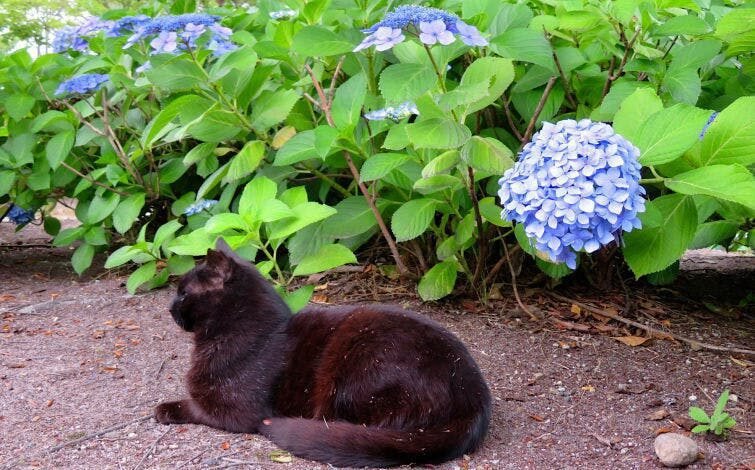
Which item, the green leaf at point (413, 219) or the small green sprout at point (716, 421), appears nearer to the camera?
the small green sprout at point (716, 421)

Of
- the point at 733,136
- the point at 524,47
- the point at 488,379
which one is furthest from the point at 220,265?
the point at 733,136


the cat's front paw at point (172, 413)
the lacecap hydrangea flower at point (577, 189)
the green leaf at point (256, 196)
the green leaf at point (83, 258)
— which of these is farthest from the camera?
the green leaf at point (83, 258)

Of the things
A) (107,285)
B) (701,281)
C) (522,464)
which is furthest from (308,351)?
(701,281)

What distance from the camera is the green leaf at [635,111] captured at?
91.9 inches

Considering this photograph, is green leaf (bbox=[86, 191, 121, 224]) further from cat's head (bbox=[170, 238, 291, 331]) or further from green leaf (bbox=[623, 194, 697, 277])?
green leaf (bbox=[623, 194, 697, 277])

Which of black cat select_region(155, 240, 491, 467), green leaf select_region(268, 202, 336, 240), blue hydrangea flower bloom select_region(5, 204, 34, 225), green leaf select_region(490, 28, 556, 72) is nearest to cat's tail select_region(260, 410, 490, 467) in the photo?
black cat select_region(155, 240, 491, 467)

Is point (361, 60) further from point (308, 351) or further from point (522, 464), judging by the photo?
point (522, 464)

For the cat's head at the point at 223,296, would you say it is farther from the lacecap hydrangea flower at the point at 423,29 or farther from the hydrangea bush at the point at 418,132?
the lacecap hydrangea flower at the point at 423,29

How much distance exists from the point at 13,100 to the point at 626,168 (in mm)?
3529

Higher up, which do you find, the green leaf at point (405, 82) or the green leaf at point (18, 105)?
the green leaf at point (405, 82)

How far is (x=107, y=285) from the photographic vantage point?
414 cm

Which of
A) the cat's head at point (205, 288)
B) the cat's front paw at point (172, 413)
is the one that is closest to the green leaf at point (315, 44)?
the cat's head at point (205, 288)

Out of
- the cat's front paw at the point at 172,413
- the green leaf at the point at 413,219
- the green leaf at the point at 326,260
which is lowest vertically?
the cat's front paw at the point at 172,413

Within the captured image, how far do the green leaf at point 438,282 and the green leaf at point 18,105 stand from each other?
2.52 meters
